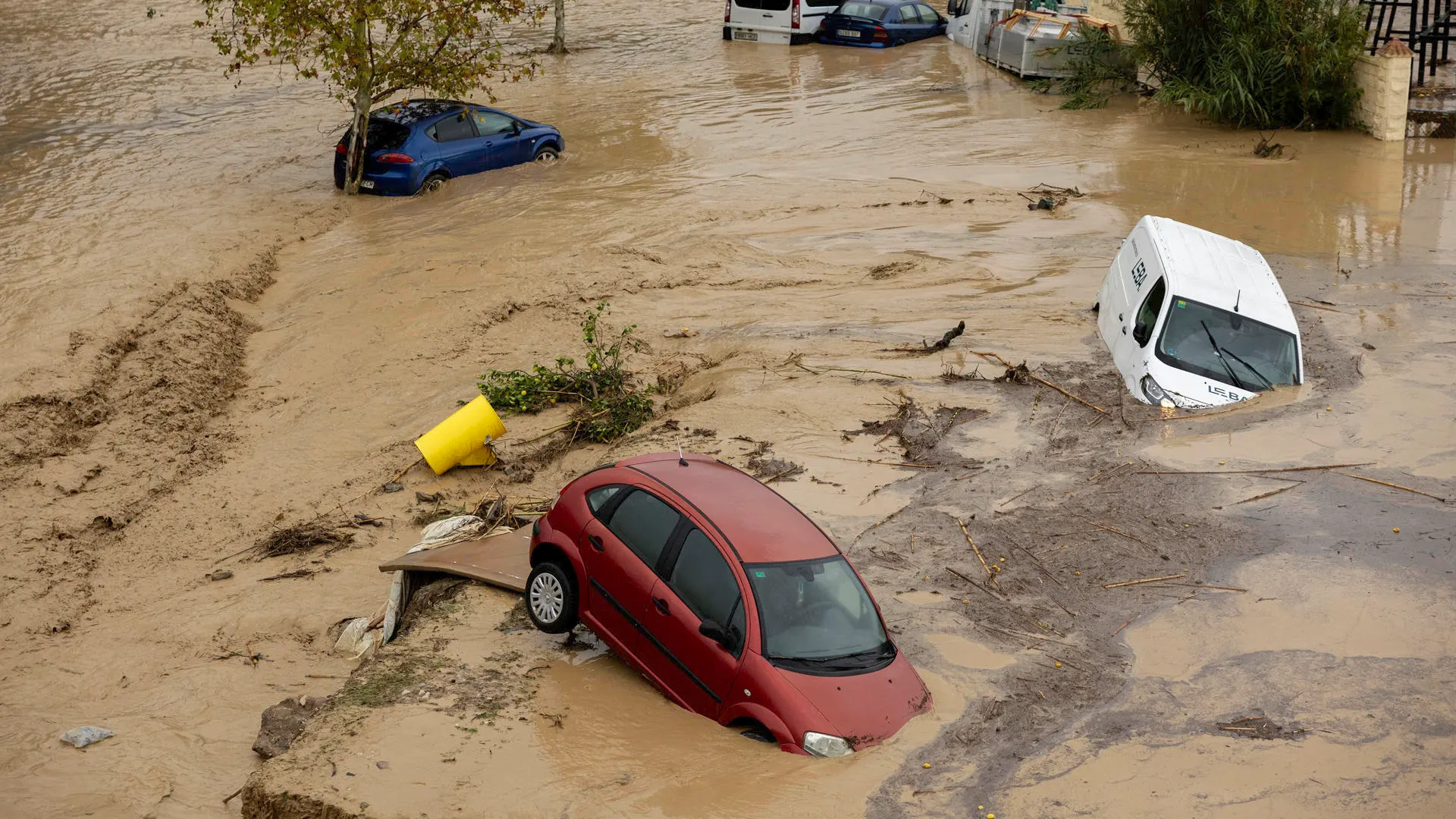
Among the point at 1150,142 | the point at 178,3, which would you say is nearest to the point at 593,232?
the point at 1150,142

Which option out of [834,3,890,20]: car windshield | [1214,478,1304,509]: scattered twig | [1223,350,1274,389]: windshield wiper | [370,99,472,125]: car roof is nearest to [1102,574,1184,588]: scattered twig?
[1214,478,1304,509]: scattered twig

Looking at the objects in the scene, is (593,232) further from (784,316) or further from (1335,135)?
(1335,135)

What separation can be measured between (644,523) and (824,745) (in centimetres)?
168

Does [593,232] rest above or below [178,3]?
below

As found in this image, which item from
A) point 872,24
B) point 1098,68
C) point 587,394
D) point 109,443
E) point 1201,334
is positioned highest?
point 872,24

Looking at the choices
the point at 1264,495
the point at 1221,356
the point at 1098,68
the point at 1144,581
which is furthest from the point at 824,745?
the point at 1098,68

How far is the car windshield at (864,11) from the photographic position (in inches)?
1185

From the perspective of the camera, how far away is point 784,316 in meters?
13.8

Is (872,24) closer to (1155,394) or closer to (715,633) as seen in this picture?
(1155,394)

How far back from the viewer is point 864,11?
30.3 meters

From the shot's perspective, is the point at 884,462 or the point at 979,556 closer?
the point at 979,556

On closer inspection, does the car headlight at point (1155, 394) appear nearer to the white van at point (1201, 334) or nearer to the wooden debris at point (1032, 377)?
the white van at point (1201, 334)

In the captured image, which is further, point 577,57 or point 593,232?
point 577,57

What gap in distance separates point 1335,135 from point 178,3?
30452 millimetres
